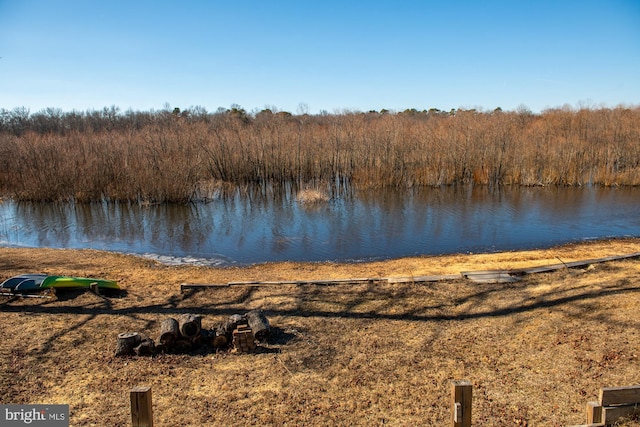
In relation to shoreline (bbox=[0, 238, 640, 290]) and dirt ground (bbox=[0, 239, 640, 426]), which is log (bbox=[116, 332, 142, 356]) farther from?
shoreline (bbox=[0, 238, 640, 290])

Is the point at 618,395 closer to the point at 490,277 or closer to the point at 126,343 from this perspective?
the point at 490,277

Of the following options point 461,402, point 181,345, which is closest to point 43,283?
point 181,345

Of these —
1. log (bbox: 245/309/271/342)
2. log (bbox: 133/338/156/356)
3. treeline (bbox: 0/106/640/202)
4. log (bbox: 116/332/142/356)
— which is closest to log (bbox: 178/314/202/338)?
log (bbox: 133/338/156/356)

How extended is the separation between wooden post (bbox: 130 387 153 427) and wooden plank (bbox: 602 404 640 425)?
12.2ft

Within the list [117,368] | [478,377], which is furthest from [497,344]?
[117,368]

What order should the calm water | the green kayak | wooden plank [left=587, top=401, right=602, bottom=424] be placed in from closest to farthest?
wooden plank [left=587, top=401, right=602, bottom=424] < the green kayak < the calm water

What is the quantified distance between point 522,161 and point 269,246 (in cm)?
1637

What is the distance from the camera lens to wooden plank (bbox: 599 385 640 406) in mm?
4020

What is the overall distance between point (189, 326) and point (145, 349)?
631 mm

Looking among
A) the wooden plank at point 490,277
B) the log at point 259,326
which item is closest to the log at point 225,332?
the log at point 259,326

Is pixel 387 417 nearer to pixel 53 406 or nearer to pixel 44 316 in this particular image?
pixel 53 406

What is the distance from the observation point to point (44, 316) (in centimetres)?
766

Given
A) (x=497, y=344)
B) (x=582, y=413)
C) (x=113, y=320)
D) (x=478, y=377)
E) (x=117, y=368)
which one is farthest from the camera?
(x=113, y=320)

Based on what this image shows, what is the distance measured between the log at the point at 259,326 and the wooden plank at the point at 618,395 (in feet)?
13.9
